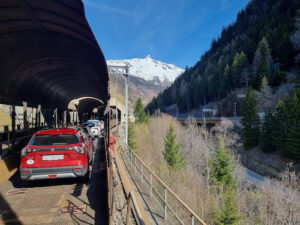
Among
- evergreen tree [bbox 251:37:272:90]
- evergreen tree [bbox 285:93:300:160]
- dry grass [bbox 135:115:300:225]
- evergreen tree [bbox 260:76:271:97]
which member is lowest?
dry grass [bbox 135:115:300:225]

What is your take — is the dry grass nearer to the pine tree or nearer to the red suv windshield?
the pine tree

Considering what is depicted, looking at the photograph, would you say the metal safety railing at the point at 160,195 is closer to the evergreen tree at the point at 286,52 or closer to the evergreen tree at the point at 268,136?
the evergreen tree at the point at 268,136

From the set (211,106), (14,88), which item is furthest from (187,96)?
(14,88)

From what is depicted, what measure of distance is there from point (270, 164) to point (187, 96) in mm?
73516

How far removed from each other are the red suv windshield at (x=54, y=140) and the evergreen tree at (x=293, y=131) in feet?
122

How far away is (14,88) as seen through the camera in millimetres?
9492

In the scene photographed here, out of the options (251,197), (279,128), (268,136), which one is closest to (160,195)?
(251,197)

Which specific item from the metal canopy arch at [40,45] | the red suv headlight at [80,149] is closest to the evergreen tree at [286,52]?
the metal canopy arch at [40,45]

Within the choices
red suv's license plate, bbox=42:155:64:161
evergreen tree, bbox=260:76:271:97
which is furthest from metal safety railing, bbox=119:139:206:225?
evergreen tree, bbox=260:76:271:97

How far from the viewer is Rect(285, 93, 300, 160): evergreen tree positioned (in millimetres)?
31250

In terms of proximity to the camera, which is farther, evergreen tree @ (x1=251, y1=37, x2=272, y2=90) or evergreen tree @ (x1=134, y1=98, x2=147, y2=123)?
evergreen tree @ (x1=134, y1=98, x2=147, y2=123)

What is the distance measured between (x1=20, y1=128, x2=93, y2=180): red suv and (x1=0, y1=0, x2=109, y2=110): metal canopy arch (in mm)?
2330

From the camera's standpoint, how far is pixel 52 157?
Result: 214 inches

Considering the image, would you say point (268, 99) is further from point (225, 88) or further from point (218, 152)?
point (218, 152)
